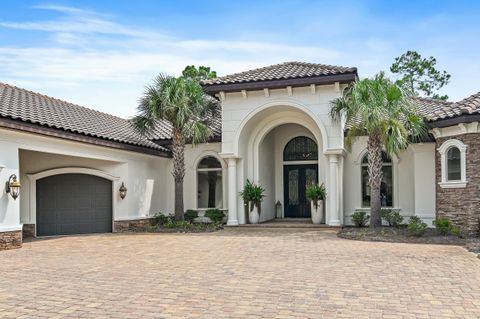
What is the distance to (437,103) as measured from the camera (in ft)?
70.1

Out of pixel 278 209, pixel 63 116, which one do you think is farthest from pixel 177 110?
pixel 278 209

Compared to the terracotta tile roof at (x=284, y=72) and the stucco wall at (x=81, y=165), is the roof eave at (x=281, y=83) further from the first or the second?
the stucco wall at (x=81, y=165)

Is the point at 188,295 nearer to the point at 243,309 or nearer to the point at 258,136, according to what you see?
the point at 243,309

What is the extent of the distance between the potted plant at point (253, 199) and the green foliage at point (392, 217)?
184 inches

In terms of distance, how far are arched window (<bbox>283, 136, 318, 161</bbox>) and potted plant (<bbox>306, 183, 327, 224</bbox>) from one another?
284 centimetres

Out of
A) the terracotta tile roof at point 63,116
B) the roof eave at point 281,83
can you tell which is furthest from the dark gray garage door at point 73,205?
the roof eave at point 281,83

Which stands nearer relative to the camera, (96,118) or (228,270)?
(228,270)

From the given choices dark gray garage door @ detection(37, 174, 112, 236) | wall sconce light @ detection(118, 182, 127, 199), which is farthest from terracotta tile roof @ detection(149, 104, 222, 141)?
dark gray garage door @ detection(37, 174, 112, 236)

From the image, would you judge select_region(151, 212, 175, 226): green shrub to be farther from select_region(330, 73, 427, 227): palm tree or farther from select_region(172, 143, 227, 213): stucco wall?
select_region(330, 73, 427, 227): palm tree

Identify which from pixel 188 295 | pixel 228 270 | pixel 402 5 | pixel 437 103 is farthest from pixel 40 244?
pixel 437 103

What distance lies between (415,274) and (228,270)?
138 inches

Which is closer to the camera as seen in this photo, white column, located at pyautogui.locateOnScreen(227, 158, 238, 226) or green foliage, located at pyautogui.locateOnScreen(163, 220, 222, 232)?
green foliage, located at pyautogui.locateOnScreen(163, 220, 222, 232)

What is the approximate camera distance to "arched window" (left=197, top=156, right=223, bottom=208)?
20.9 meters

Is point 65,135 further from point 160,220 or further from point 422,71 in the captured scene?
point 422,71
